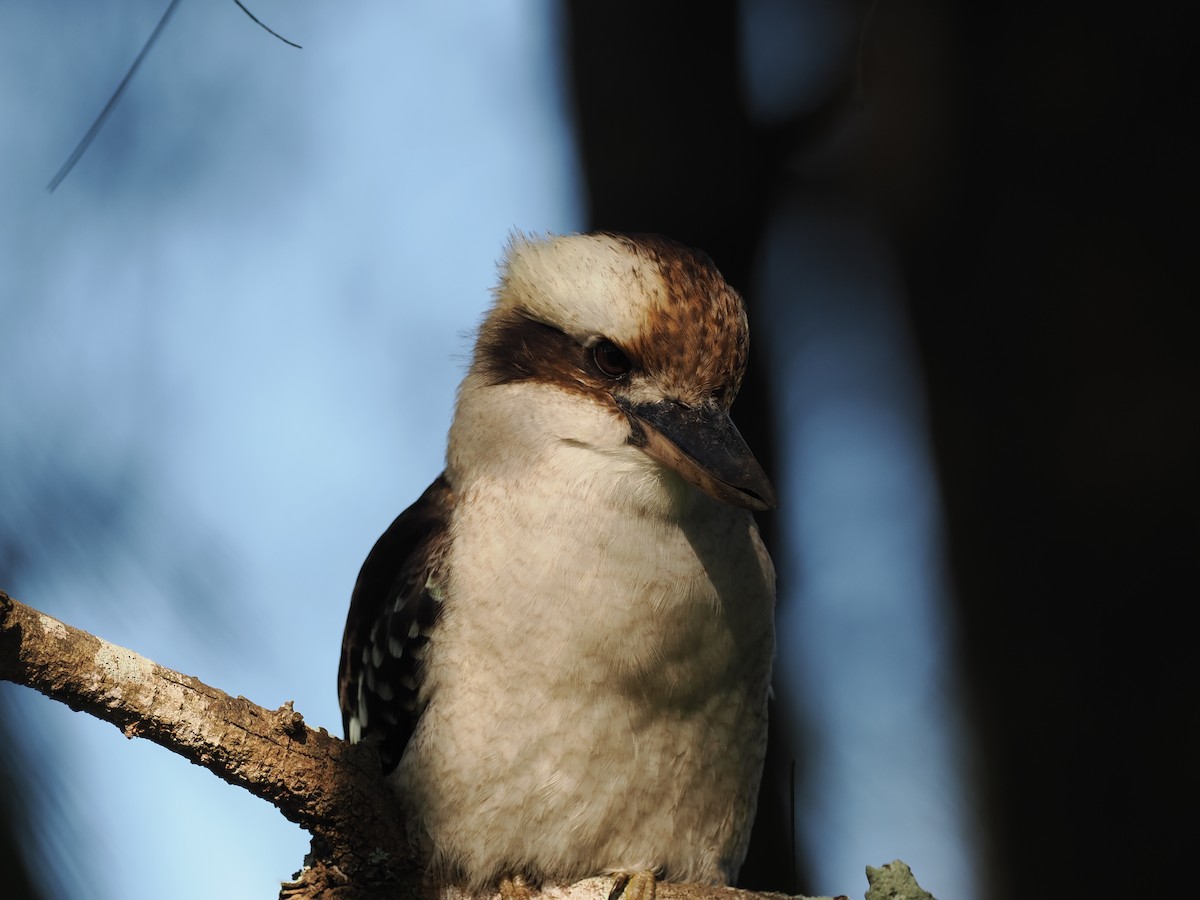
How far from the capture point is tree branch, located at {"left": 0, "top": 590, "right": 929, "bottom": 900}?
5.13 feet

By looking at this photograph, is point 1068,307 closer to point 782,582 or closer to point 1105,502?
point 1105,502

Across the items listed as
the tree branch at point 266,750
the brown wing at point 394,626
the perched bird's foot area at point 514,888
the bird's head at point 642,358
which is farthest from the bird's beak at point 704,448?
the perched bird's foot area at point 514,888

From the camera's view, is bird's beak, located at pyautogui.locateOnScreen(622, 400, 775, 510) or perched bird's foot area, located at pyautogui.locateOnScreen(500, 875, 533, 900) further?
perched bird's foot area, located at pyautogui.locateOnScreen(500, 875, 533, 900)

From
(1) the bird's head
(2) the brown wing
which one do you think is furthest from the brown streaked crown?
(2) the brown wing

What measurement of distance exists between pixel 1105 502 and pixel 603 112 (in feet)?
5.54

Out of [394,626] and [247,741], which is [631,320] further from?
[247,741]

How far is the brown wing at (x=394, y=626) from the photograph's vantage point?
2262 millimetres

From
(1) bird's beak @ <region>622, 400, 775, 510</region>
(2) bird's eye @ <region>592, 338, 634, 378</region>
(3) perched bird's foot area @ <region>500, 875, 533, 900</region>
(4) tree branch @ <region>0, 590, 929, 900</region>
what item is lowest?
(3) perched bird's foot area @ <region>500, 875, 533, 900</region>

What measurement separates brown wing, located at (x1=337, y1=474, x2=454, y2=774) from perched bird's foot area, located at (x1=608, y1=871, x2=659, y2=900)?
436 mm

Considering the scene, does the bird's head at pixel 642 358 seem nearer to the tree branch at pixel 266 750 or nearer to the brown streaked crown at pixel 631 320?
the brown streaked crown at pixel 631 320

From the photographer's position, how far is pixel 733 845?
2332mm

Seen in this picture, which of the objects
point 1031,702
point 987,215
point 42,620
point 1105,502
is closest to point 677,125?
point 987,215

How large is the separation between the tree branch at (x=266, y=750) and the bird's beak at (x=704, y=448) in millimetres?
590

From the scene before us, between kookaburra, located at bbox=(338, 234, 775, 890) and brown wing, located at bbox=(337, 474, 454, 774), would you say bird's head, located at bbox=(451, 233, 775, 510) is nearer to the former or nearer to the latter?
kookaburra, located at bbox=(338, 234, 775, 890)
